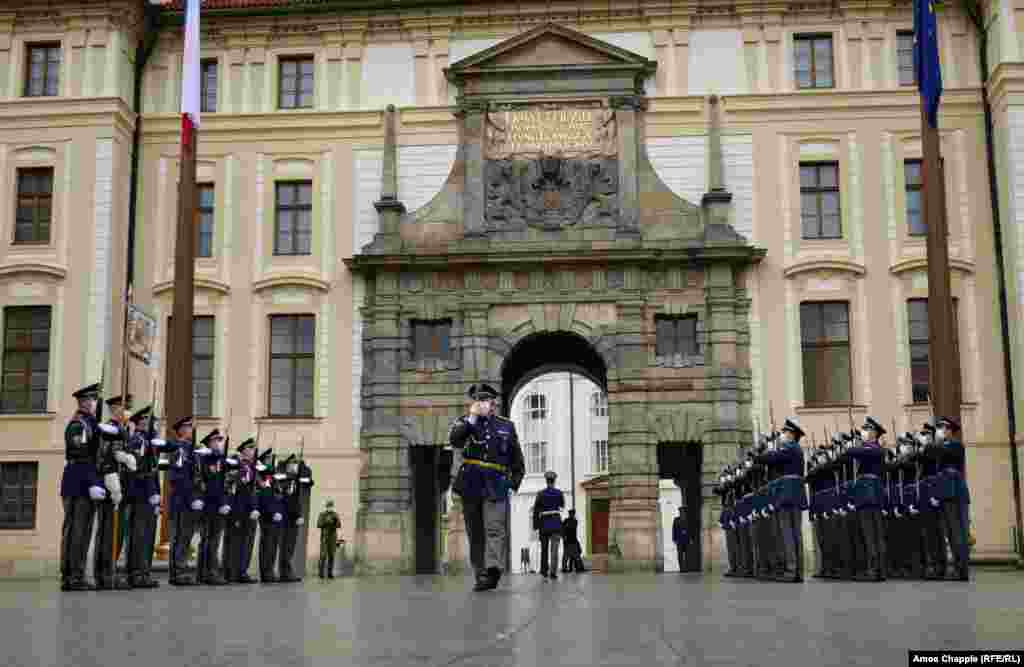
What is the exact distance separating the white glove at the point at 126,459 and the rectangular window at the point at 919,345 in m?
18.3

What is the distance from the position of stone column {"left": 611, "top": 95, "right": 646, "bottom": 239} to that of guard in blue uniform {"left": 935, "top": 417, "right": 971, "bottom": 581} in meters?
13.8

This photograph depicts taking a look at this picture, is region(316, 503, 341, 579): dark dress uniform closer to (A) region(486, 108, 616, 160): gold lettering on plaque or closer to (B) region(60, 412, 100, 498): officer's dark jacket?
(A) region(486, 108, 616, 160): gold lettering on plaque

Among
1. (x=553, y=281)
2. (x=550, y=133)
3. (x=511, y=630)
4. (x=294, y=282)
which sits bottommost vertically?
(x=511, y=630)

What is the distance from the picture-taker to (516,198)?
95.1ft

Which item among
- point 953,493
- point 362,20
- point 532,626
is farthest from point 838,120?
point 532,626

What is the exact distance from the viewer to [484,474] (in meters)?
13.2

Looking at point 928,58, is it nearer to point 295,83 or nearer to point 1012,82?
point 1012,82

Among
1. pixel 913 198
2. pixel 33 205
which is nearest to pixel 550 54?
pixel 913 198

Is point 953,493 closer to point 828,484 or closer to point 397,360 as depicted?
point 828,484

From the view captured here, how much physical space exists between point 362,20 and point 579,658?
26249 mm

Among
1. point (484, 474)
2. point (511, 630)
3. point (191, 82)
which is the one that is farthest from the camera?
point (191, 82)

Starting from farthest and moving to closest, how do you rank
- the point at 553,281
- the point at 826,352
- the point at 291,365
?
the point at 291,365 < the point at 553,281 < the point at 826,352

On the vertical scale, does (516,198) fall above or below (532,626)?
above

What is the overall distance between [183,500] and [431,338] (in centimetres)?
1242
